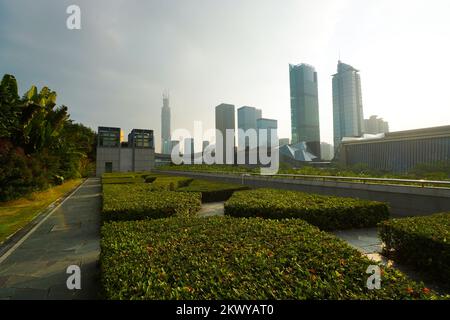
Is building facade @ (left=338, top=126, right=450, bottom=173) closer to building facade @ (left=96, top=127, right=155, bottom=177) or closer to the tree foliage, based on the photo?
building facade @ (left=96, top=127, right=155, bottom=177)

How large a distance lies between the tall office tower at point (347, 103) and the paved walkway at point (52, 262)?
141 metres

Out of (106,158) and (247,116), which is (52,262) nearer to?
(106,158)

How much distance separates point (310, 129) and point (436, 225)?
136545 mm

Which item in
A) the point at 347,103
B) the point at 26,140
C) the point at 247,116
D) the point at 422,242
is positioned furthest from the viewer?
the point at 247,116

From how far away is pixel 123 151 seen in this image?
2115 inches

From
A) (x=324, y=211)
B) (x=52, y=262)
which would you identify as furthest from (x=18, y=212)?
(x=324, y=211)

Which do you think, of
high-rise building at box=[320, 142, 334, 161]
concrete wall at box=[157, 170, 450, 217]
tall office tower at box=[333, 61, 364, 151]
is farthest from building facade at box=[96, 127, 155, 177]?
tall office tower at box=[333, 61, 364, 151]

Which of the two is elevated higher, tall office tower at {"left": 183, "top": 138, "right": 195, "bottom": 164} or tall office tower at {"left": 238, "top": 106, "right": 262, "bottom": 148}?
tall office tower at {"left": 238, "top": 106, "right": 262, "bottom": 148}

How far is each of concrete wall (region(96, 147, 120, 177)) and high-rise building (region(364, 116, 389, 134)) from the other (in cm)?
17624

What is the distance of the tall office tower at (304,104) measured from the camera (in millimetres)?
130875

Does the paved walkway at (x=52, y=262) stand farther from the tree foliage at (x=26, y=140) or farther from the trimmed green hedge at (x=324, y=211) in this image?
the tree foliage at (x=26, y=140)

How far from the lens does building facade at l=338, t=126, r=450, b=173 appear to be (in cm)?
6012

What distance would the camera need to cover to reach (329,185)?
12195mm

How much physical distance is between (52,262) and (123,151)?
51.7m
